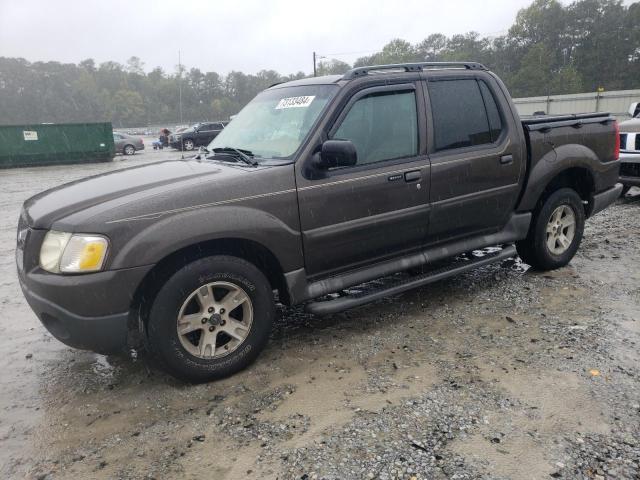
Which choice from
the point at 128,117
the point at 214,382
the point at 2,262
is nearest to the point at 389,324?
the point at 214,382

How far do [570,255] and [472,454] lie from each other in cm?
340

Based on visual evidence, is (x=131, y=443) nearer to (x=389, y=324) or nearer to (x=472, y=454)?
(x=472, y=454)

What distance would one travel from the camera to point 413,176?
3895mm

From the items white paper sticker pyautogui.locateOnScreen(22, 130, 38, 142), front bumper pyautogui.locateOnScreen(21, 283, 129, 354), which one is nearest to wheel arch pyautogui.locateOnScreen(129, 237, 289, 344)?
front bumper pyautogui.locateOnScreen(21, 283, 129, 354)

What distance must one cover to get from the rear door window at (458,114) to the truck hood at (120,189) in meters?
1.60

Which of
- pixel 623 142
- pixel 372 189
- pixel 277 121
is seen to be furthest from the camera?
pixel 623 142

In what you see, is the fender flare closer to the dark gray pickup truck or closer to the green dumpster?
the dark gray pickup truck

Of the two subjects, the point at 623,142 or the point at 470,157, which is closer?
the point at 470,157

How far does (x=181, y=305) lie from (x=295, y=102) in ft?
5.97

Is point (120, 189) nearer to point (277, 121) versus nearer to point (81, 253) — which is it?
point (81, 253)

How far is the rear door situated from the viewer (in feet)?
13.5

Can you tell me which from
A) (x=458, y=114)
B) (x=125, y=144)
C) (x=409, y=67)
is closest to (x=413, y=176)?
(x=458, y=114)

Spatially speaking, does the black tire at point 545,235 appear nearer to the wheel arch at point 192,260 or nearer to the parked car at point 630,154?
the wheel arch at point 192,260

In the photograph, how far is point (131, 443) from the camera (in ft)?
9.03
